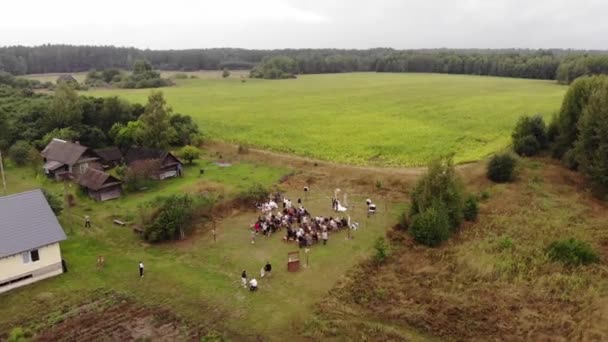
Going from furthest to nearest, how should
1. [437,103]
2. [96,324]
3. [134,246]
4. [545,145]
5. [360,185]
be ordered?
1. [437,103]
2. [545,145]
3. [360,185]
4. [134,246]
5. [96,324]

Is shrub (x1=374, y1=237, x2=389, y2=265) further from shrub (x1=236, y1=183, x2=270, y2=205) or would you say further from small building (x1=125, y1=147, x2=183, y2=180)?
small building (x1=125, y1=147, x2=183, y2=180)

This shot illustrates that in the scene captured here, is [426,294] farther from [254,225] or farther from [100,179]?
[100,179]

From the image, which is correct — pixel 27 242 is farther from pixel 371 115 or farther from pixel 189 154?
pixel 371 115

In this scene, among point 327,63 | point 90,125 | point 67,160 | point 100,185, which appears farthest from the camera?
point 327,63

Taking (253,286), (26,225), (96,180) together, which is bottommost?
(253,286)

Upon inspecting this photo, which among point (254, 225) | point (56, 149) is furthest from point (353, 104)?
point (254, 225)

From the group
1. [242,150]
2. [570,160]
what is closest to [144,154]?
[242,150]

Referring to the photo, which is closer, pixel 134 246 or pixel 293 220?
pixel 134 246

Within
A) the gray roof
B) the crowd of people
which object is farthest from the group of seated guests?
the gray roof
